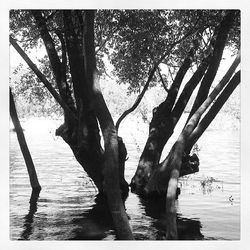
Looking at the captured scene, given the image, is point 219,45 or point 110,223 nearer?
point 219,45

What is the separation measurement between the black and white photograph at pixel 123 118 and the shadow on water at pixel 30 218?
30 millimetres

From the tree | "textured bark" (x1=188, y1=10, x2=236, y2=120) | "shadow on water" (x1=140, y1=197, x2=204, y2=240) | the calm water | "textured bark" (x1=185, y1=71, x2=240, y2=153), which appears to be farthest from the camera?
the tree

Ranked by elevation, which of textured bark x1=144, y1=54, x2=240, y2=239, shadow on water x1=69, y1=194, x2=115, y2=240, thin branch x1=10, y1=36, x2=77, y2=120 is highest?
thin branch x1=10, y1=36, x2=77, y2=120

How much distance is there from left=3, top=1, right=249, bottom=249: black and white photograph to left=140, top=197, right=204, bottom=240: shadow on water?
0.03 metres

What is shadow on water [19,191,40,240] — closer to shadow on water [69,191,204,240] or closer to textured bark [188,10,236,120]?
shadow on water [69,191,204,240]

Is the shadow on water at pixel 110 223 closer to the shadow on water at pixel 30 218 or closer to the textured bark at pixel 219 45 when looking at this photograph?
the shadow on water at pixel 30 218

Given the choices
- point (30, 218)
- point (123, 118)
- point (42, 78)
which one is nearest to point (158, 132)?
point (123, 118)

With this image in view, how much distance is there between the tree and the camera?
11.5 meters

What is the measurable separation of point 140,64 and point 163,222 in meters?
5.91

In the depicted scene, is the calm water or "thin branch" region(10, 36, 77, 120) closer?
the calm water

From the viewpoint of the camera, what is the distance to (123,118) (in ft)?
49.5

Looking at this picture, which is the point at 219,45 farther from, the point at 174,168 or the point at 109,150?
the point at 109,150

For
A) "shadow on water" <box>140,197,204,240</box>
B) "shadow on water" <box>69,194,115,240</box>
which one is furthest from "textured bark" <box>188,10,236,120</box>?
"shadow on water" <box>69,194,115,240</box>

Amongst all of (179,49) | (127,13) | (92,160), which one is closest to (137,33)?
(127,13)
